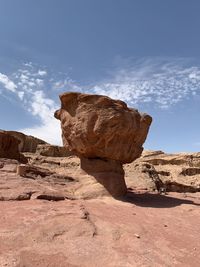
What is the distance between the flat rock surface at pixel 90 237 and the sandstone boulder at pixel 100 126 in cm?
270

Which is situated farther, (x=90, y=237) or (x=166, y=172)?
(x=166, y=172)

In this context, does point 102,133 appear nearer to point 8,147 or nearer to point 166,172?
point 8,147

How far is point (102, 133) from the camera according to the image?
9750mm

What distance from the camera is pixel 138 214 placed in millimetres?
7500

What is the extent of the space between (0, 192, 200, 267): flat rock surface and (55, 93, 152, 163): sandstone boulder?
8.86ft

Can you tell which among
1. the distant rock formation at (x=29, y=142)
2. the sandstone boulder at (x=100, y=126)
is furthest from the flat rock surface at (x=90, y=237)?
the distant rock formation at (x=29, y=142)

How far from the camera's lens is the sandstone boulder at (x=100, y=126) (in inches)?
382

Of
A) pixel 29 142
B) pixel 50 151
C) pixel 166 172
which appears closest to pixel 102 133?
pixel 166 172

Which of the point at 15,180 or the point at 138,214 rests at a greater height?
the point at 15,180

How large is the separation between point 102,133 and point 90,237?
4.88 metres

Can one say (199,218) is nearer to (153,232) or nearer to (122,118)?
(153,232)

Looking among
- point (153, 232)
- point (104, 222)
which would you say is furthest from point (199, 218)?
point (104, 222)

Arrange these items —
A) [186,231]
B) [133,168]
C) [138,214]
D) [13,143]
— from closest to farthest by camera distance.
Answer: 1. [186,231]
2. [138,214]
3. [13,143]
4. [133,168]

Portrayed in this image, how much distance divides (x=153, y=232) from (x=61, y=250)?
2352mm
